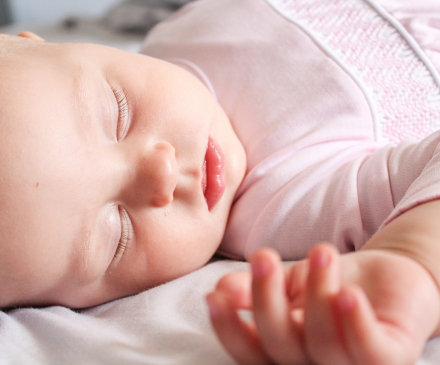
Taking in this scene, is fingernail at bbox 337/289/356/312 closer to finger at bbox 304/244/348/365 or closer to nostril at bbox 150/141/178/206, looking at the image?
finger at bbox 304/244/348/365

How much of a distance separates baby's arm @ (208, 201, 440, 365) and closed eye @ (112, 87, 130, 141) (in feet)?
1.31

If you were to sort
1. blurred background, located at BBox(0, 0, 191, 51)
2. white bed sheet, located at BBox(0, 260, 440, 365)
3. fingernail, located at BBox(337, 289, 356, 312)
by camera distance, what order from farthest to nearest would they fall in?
1. blurred background, located at BBox(0, 0, 191, 51)
2. white bed sheet, located at BBox(0, 260, 440, 365)
3. fingernail, located at BBox(337, 289, 356, 312)

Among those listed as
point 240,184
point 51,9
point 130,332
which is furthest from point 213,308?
point 51,9

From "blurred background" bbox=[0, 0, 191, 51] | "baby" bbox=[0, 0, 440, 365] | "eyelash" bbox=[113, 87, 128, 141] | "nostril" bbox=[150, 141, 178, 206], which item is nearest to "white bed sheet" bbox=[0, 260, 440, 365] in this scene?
"baby" bbox=[0, 0, 440, 365]

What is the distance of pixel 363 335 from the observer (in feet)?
1.34

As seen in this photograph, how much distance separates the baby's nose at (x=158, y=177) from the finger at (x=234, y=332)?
0.33 meters

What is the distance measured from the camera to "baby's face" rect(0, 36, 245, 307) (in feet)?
2.22

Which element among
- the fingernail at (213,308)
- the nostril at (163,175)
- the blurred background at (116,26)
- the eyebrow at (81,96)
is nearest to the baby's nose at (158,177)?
the nostril at (163,175)

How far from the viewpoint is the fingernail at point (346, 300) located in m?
0.40

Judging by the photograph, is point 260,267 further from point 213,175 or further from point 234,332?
point 213,175

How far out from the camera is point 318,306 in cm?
43

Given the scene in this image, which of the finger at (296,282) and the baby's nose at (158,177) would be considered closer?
the finger at (296,282)

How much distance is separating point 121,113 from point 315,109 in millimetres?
416

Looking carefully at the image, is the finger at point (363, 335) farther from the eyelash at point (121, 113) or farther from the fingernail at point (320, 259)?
the eyelash at point (121, 113)
